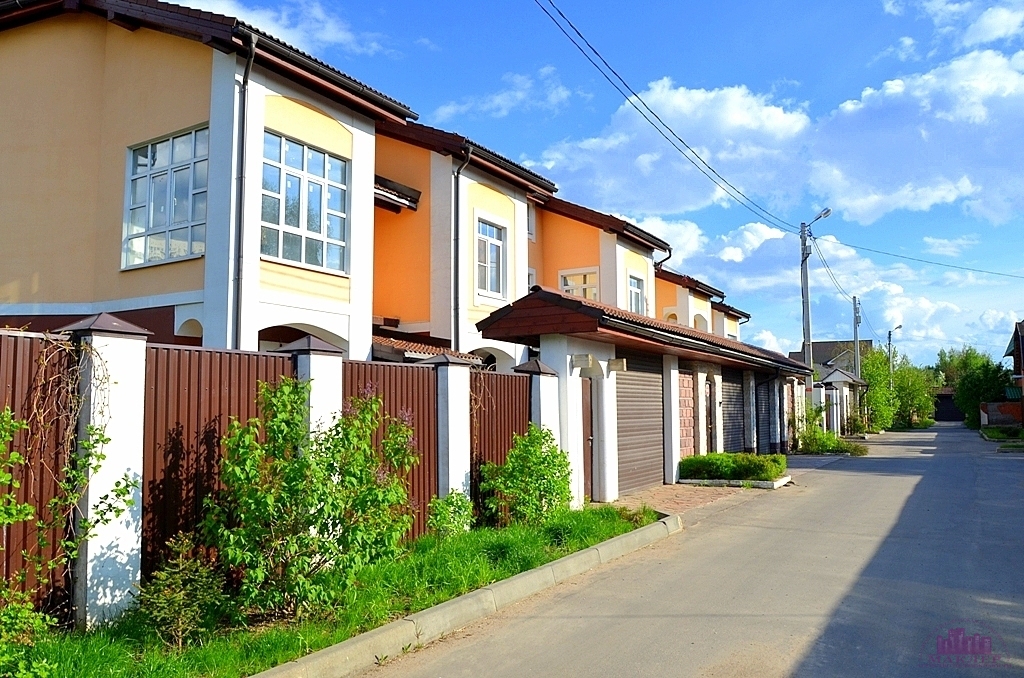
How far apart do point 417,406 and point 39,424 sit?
433 cm

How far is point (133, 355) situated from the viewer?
5.93 m

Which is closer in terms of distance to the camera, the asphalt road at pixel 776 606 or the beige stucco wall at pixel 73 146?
the asphalt road at pixel 776 606

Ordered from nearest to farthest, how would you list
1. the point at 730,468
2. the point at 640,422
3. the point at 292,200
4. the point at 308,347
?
the point at 308,347 < the point at 292,200 < the point at 640,422 < the point at 730,468

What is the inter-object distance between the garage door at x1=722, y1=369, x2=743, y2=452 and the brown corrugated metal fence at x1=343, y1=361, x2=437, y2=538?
41.5ft

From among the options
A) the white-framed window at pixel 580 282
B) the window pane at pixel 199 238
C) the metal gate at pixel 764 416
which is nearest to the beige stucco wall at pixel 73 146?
the window pane at pixel 199 238

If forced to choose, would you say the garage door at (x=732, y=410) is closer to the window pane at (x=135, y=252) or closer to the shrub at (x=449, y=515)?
the shrub at (x=449, y=515)

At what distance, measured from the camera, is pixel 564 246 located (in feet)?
79.7

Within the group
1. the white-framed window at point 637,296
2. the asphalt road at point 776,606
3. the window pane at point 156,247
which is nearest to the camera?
the asphalt road at point 776,606

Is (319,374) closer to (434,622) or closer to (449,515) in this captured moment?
(449,515)

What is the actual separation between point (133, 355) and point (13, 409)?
2.83 ft

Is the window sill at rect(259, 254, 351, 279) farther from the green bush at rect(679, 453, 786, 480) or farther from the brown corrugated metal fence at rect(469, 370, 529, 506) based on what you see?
the green bush at rect(679, 453, 786, 480)

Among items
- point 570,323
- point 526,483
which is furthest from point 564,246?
point 526,483

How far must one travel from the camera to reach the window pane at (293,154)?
1308 cm
